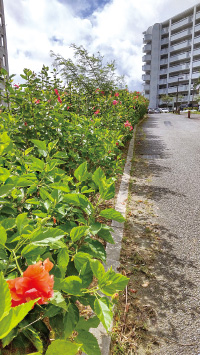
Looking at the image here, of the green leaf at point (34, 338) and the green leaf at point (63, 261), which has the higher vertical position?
the green leaf at point (63, 261)

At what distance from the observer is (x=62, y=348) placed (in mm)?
502

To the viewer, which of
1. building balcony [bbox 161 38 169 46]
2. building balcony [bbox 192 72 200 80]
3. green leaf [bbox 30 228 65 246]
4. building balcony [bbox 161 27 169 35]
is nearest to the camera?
green leaf [bbox 30 228 65 246]

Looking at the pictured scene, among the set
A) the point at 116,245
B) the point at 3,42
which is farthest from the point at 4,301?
the point at 3,42

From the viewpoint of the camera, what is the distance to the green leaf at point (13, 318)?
0.41m

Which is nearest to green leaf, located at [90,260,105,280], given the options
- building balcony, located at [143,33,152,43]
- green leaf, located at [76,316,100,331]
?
green leaf, located at [76,316,100,331]

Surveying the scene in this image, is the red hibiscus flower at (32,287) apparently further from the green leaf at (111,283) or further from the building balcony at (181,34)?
the building balcony at (181,34)

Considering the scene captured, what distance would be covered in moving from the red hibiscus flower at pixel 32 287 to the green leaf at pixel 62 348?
9 centimetres

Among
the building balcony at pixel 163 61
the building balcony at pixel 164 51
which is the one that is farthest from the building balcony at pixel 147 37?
the building balcony at pixel 163 61

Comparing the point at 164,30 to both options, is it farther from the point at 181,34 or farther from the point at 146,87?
the point at 146,87

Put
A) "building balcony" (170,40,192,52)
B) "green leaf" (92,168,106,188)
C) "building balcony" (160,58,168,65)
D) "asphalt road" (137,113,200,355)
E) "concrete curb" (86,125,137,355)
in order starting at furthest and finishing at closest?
"building balcony" (160,58,168,65) → "building balcony" (170,40,192,52) → "asphalt road" (137,113,200,355) → "concrete curb" (86,125,137,355) → "green leaf" (92,168,106,188)

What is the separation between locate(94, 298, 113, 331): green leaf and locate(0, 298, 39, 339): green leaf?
0.38 m

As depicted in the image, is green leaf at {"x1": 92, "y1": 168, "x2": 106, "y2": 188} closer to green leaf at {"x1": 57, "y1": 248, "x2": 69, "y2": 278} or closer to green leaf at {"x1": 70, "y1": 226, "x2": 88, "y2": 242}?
green leaf at {"x1": 70, "y1": 226, "x2": 88, "y2": 242}

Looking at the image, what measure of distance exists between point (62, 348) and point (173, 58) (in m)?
67.3

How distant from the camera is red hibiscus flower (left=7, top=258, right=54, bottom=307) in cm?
55
